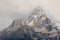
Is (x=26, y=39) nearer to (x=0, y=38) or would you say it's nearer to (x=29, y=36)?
(x=29, y=36)

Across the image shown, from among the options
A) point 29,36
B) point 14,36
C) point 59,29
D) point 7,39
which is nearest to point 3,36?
point 7,39

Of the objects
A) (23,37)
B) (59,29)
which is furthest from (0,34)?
(59,29)

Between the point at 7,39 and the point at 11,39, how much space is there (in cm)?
358

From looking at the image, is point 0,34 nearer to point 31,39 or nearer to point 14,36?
point 14,36

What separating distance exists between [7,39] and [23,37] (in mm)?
22288

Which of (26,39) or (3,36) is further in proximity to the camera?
(26,39)

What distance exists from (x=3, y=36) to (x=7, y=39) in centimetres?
505

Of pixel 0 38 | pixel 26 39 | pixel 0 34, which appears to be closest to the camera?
pixel 0 38

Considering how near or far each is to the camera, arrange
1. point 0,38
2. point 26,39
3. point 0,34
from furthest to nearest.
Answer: point 26,39 < point 0,34 < point 0,38

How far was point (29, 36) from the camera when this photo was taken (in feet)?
650

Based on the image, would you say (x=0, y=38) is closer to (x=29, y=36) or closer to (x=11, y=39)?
(x=11, y=39)

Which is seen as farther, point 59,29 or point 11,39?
point 59,29

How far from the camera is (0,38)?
556 ft

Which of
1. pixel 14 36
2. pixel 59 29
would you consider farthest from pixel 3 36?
pixel 59 29
